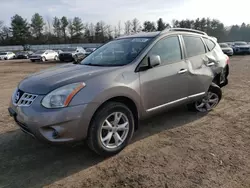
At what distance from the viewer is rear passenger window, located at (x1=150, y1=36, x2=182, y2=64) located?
3894mm

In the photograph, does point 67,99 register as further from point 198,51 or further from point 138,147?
point 198,51

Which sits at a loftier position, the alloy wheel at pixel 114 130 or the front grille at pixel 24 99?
the front grille at pixel 24 99

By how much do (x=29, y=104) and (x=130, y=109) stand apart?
1.43m

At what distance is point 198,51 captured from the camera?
4629mm

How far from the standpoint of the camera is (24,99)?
3.06 m

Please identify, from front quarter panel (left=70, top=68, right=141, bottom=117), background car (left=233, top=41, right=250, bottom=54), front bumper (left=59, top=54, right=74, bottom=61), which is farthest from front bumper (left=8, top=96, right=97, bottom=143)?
background car (left=233, top=41, right=250, bottom=54)

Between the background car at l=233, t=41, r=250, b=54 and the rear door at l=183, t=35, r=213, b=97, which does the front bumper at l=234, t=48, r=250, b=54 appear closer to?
the background car at l=233, t=41, r=250, b=54

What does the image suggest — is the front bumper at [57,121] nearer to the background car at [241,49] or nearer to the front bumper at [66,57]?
the front bumper at [66,57]

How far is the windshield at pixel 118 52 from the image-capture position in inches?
147

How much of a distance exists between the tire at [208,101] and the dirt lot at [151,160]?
547 mm

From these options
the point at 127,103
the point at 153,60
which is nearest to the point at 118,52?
the point at 153,60

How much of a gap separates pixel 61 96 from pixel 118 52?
1580mm

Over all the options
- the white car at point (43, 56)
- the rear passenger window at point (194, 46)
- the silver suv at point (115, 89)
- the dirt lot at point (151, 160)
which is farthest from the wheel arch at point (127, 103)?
the white car at point (43, 56)

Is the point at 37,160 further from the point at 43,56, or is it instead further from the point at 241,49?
the point at 241,49
